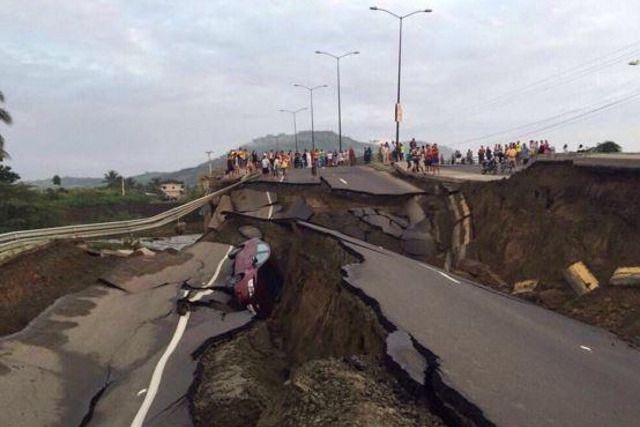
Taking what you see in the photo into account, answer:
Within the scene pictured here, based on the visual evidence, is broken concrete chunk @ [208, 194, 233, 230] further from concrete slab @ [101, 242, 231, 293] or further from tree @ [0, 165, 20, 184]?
tree @ [0, 165, 20, 184]

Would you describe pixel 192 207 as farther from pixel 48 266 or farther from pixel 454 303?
pixel 454 303

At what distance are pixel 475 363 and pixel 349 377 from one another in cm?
224

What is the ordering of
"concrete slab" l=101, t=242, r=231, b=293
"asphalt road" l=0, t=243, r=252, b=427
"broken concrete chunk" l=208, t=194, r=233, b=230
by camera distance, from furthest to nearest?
"broken concrete chunk" l=208, t=194, r=233, b=230 → "concrete slab" l=101, t=242, r=231, b=293 → "asphalt road" l=0, t=243, r=252, b=427

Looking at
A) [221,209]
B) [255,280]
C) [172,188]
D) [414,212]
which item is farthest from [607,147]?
[172,188]

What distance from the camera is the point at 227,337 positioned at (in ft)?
39.1

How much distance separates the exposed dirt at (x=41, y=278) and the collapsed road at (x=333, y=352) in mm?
657

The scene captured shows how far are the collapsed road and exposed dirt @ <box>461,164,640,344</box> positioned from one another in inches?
47.5

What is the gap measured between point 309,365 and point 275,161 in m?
34.4

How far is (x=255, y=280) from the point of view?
16078mm

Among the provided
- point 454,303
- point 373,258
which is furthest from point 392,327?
point 373,258

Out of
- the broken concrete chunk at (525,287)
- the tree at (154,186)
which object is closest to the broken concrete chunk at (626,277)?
the broken concrete chunk at (525,287)

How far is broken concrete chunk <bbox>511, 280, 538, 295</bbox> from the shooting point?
16.9 m

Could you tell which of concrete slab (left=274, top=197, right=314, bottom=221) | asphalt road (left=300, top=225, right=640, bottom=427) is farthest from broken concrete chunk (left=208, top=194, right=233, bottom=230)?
asphalt road (left=300, top=225, right=640, bottom=427)

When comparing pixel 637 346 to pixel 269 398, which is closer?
pixel 269 398
